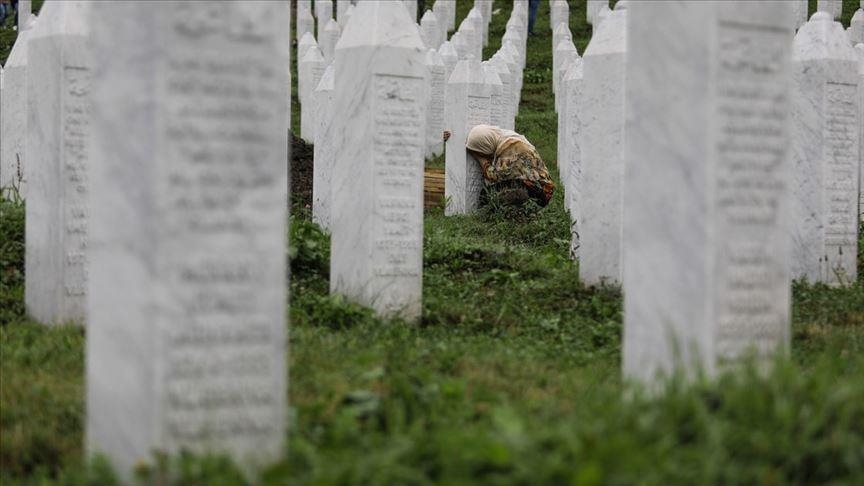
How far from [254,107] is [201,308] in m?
0.67

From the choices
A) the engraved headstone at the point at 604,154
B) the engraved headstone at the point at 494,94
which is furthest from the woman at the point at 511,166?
the engraved headstone at the point at 604,154

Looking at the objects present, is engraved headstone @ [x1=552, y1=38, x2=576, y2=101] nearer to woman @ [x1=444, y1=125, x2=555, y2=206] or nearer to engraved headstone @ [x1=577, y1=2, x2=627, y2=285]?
woman @ [x1=444, y1=125, x2=555, y2=206]

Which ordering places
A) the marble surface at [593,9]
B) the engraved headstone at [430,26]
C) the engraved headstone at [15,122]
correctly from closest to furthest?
the engraved headstone at [15,122], the engraved headstone at [430,26], the marble surface at [593,9]

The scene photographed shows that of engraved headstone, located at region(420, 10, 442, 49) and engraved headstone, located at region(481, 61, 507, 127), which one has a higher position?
engraved headstone, located at region(420, 10, 442, 49)

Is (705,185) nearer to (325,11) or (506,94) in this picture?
(506,94)

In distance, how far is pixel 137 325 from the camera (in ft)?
11.1

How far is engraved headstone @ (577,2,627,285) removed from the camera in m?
7.85

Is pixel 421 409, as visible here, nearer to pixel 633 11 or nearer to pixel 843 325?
pixel 633 11

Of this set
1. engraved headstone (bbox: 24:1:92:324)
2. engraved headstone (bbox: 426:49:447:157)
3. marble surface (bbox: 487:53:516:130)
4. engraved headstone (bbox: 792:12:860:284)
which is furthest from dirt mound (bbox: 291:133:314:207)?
engraved headstone (bbox: 24:1:92:324)

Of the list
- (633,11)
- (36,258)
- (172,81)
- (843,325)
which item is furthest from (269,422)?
(843,325)

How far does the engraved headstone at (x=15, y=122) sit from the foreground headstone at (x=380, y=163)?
156 inches

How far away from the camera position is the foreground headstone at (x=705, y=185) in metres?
4.11

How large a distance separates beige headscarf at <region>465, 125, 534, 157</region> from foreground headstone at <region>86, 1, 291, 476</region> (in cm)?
863

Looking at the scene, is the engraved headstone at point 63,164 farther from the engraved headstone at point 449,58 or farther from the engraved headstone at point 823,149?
the engraved headstone at point 449,58
